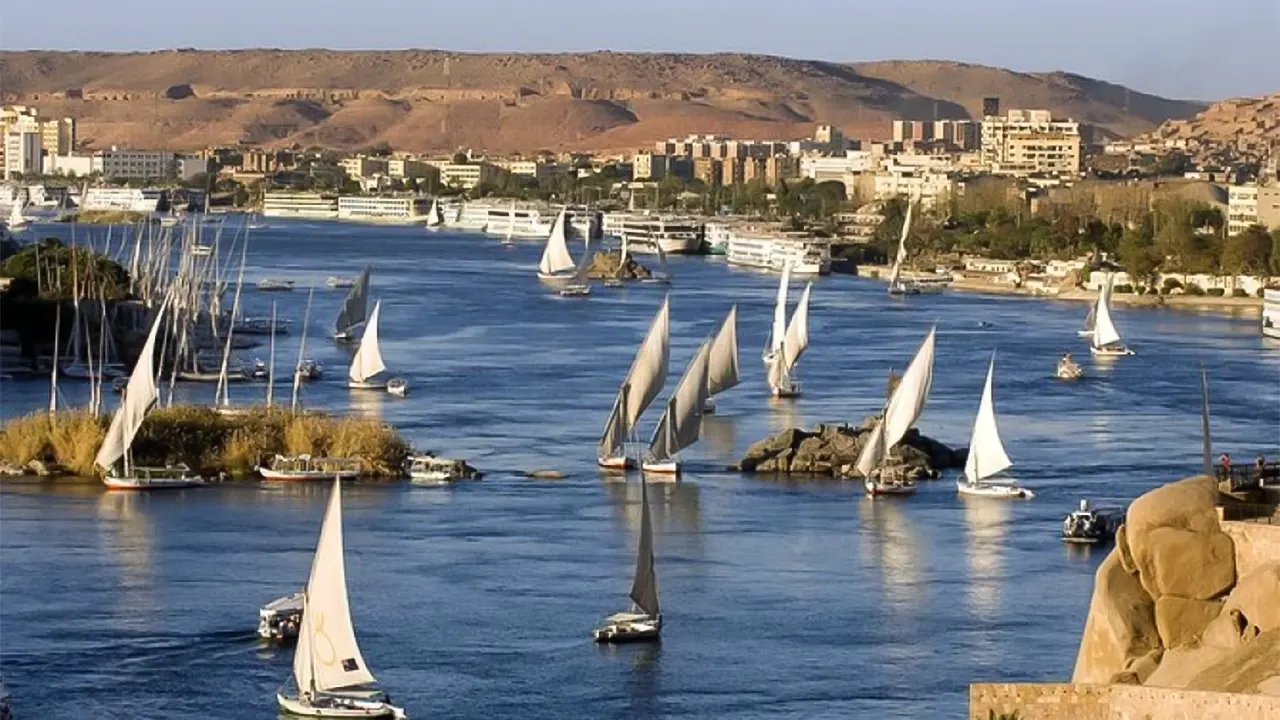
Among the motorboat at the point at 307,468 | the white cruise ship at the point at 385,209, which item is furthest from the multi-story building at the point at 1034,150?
the motorboat at the point at 307,468

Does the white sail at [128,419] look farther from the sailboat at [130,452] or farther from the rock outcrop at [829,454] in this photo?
the rock outcrop at [829,454]

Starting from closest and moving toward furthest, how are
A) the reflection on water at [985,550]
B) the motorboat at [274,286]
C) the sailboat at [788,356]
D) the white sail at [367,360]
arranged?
the reflection on water at [985,550], the sailboat at [788,356], the white sail at [367,360], the motorboat at [274,286]

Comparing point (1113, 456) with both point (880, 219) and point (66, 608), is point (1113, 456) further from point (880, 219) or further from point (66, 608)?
point (880, 219)

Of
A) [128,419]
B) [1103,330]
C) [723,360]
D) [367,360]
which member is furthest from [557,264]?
[128,419]

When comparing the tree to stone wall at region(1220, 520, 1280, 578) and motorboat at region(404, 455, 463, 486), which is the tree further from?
stone wall at region(1220, 520, 1280, 578)

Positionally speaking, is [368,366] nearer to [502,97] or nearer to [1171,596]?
[1171,596]

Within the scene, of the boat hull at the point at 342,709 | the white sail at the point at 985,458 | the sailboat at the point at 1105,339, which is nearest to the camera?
the boat hull at the point at 342,709

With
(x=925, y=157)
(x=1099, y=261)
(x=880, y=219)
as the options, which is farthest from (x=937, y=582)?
(x=925, y=157)
